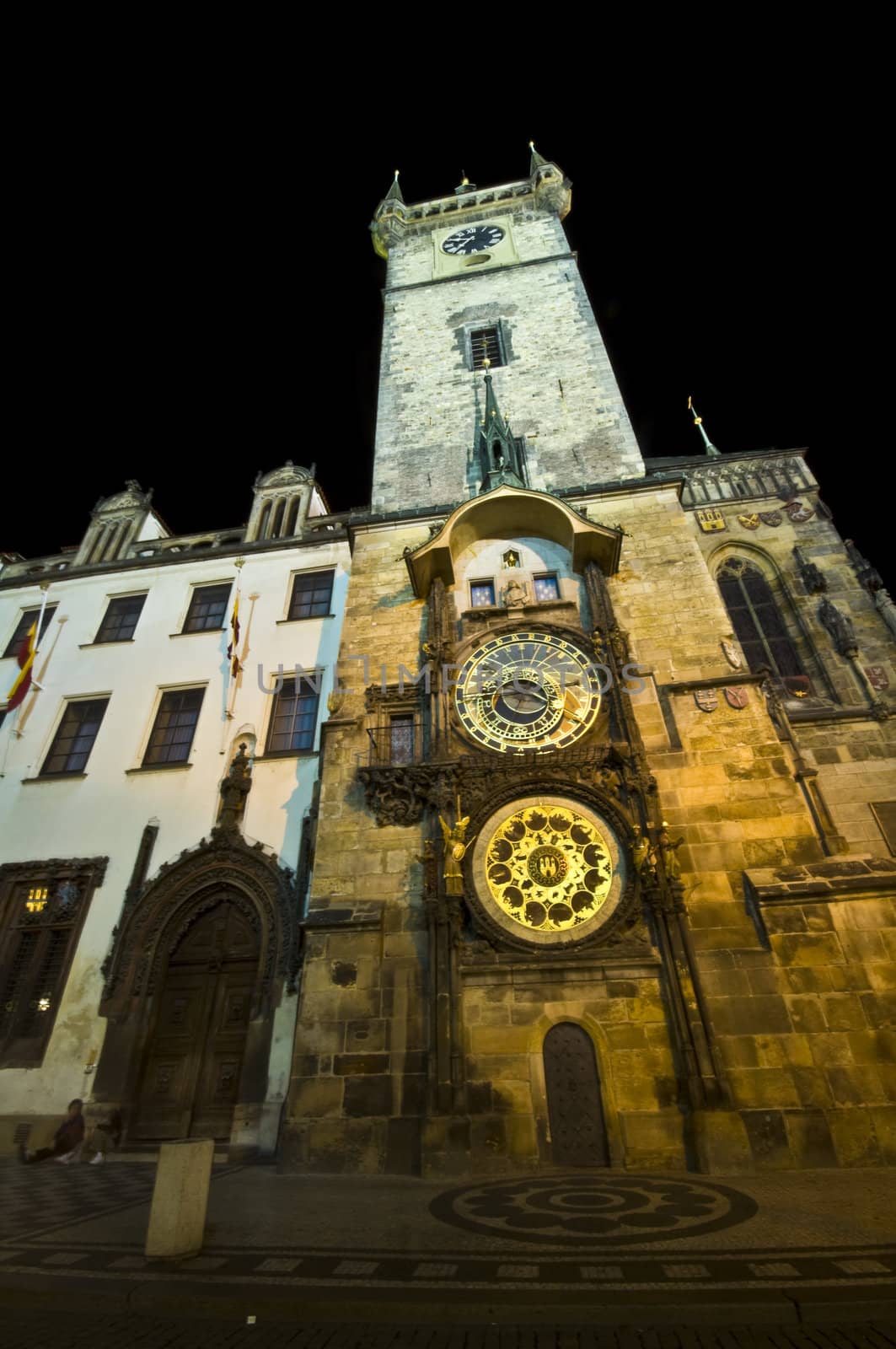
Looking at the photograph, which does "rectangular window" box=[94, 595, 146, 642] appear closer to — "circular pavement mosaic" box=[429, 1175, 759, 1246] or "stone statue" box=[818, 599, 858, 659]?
"circular pavement mosaic" box=[429, 1175, 759, 1246]

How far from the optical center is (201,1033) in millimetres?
11562

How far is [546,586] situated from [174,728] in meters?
9.65

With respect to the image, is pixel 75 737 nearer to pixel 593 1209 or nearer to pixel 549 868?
pixel 549 868

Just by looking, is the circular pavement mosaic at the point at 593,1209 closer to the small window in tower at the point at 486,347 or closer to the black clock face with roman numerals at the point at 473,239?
the small window in tower at the point at 486,347

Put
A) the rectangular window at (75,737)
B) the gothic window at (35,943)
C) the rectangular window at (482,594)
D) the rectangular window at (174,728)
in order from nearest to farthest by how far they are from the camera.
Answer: the gothic window at (35,943) → the rectangular window at (482,594) → the rectangular window at (174,728) → the rectangular window at (75,737)

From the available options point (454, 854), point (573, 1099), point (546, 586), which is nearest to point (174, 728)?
point (454, 854)

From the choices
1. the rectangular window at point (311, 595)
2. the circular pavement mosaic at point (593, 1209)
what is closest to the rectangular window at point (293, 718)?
the rectangular window at point (311, 595)

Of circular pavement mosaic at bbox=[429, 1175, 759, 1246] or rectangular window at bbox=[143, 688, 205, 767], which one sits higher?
rectangular window at bbox=[143, 688, 205, 767]

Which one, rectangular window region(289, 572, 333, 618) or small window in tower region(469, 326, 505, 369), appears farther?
small window in tower region(469, 326, 505, 369)

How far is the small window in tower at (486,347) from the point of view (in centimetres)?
1947

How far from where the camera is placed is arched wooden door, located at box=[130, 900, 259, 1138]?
10.9 m

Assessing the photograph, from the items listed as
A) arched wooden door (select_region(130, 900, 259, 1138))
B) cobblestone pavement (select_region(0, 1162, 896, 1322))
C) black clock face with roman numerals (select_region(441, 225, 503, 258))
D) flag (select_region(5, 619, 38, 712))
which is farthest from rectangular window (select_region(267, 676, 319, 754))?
black clock face with roman numerals (select_region(441, 225, 503, 258))

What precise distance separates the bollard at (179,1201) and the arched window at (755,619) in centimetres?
1424

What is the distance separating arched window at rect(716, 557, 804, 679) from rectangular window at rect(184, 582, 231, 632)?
13938mm
